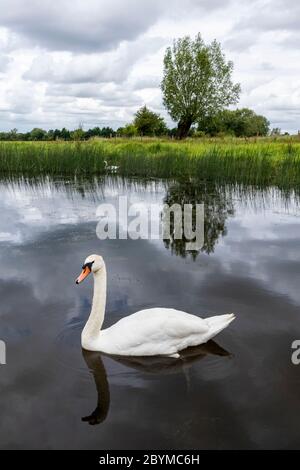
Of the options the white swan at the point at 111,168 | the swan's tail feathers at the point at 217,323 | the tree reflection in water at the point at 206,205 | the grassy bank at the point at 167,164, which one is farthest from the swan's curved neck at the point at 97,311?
the white swan at the point at 111,168

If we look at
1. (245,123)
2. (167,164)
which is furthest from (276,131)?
(245,123)

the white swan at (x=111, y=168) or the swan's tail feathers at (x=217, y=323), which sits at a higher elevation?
the white swan at (x=111, y=168)

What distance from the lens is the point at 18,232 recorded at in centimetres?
971

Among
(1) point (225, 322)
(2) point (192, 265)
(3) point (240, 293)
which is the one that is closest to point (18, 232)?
(2) point (192, 265)

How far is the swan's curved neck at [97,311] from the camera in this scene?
188 inches

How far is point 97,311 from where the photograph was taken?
4812 mm

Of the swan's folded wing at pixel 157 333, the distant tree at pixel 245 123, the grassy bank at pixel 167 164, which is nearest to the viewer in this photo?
the swan's folded wing at pixel 157 333

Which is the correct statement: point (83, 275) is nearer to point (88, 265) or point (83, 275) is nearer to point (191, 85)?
point (88, 265)

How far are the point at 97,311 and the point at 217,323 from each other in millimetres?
1273

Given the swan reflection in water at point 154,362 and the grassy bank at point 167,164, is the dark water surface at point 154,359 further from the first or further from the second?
the grassy bank at point 167,164

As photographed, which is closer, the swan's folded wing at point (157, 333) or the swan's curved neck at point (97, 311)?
the swan's folded wing at point (157, 333)

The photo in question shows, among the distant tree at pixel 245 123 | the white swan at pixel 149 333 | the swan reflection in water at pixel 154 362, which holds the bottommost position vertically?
the swan reflection in water at pixel 154 362
